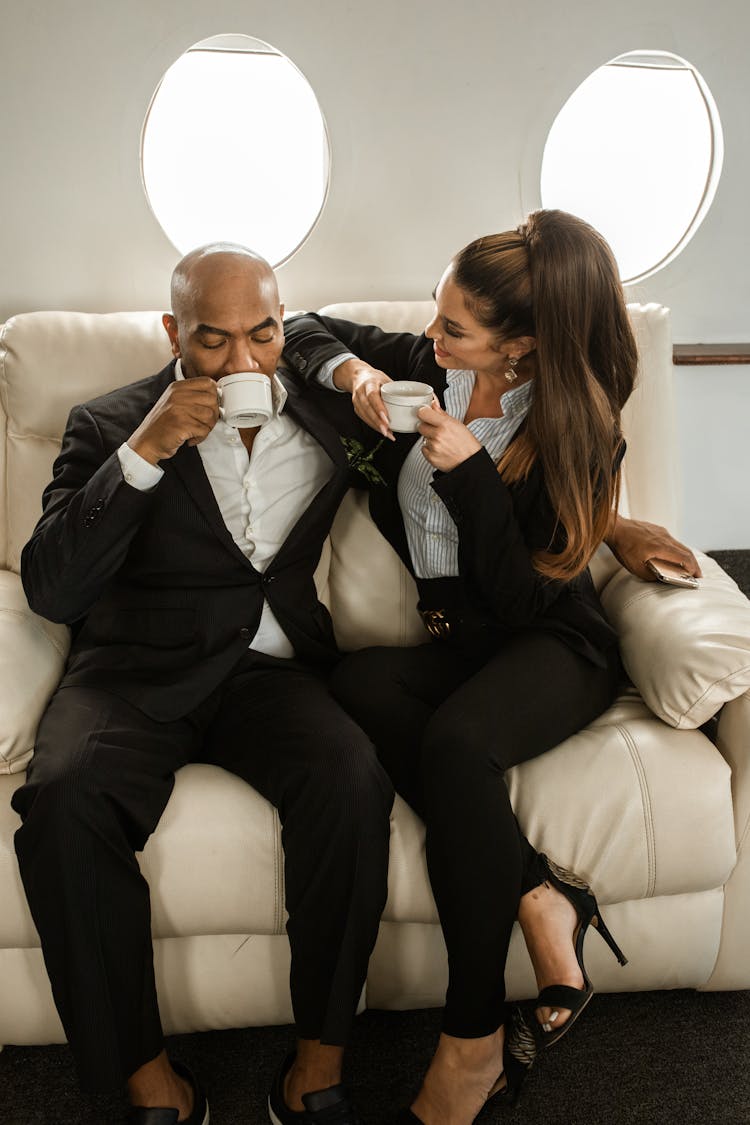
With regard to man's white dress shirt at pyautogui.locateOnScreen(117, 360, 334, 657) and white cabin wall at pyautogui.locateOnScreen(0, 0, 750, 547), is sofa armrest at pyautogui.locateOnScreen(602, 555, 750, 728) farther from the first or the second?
white cabin wall at pyautogui.locateOnScreen(0, 0, 750, 547)

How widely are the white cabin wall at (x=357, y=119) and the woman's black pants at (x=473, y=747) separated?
A: 1192 mm

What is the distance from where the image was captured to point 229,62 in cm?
252

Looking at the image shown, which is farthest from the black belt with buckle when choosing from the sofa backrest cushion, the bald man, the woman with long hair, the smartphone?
the sofa backrest cushion

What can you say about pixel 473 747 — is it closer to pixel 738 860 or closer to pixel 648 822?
pixel 648 822

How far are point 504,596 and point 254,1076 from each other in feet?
3.16

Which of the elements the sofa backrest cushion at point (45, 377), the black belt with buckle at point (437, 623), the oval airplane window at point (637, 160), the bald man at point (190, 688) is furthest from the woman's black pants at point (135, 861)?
the oval airplane window at point (637, 160)

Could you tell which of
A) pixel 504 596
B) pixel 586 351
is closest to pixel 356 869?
pixel 504 596

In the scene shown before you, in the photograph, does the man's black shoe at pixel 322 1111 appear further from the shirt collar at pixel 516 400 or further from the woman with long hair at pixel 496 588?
the shirt collar at pixel 516 400

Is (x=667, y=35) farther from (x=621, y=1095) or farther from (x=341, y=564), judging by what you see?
(x=621, y=1095)

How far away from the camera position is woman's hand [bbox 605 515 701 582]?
2053mm

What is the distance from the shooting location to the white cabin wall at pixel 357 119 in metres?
2.31

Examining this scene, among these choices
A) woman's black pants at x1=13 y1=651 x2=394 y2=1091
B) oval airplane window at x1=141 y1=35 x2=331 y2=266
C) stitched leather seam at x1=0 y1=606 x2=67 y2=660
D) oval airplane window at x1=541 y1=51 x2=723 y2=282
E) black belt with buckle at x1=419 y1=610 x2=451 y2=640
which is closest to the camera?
woman's black pants at x1=13 y1=651 x2=394 y2=1091

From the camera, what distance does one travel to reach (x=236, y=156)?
9.04 feet

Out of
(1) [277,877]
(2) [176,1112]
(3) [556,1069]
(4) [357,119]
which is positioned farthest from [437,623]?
(4) [357,119]
